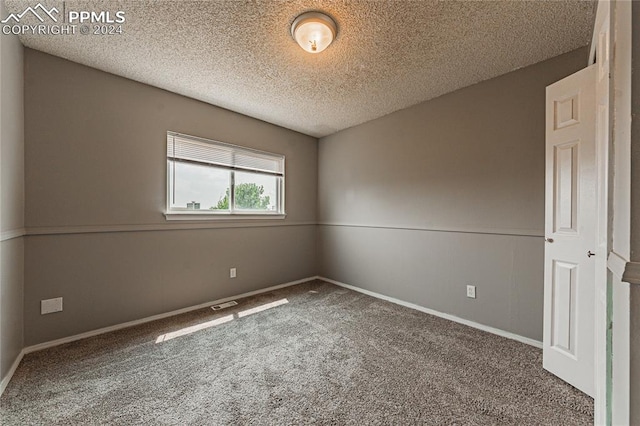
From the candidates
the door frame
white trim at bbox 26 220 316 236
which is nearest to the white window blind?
white trim at bbox 26 220 316 236

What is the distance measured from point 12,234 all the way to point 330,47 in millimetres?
2704

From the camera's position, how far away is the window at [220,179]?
2859mm

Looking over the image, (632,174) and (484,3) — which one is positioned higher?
(484,3)

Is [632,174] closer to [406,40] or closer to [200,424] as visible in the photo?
[406,40]

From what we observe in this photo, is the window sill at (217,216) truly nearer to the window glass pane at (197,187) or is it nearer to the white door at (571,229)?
the window glass pane at (197,187)

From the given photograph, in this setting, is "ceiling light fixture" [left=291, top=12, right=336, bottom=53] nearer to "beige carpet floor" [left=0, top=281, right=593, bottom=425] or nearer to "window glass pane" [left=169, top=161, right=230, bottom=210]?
"window glass pane" [left=169, top=161, right=230, bottom=210]

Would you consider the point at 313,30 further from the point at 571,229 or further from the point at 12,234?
the point at 12,234

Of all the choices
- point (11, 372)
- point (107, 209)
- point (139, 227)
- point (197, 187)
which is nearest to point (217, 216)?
point (197, 187)

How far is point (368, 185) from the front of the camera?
11.8 ft

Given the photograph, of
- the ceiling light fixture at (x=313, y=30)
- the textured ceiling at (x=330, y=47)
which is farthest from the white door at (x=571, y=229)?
the ceiling light fixture at (x=313, y=30)

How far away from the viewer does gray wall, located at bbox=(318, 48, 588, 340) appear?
2.23 m

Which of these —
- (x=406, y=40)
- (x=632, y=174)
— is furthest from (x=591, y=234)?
(x=406, y=40)

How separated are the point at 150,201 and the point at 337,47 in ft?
7.80

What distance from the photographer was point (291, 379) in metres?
1.73
